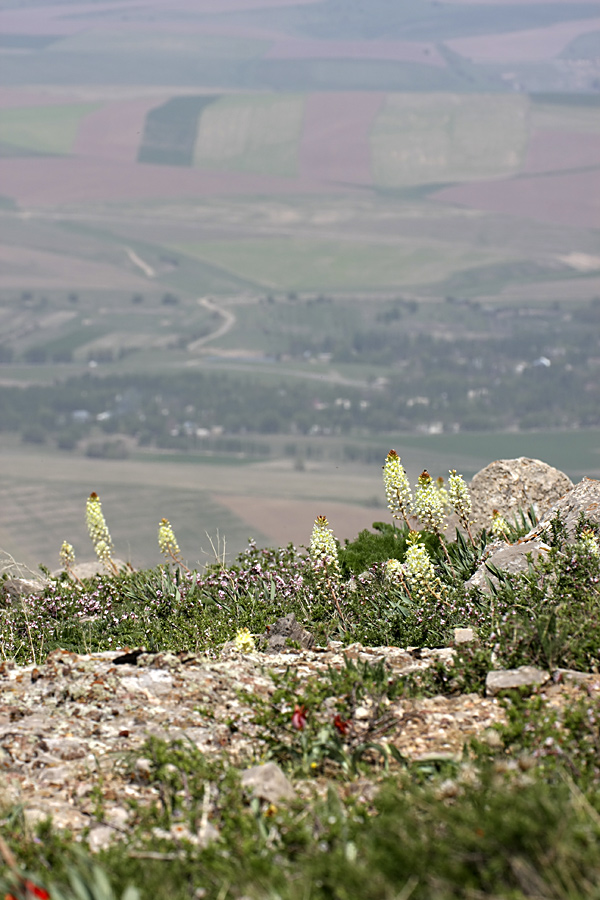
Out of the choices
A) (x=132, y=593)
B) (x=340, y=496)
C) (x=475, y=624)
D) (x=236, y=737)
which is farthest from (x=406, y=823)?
(x=340, y=496)

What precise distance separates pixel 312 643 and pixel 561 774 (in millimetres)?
5374

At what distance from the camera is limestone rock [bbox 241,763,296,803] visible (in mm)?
6664

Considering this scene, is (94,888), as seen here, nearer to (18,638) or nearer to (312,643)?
(312,643)

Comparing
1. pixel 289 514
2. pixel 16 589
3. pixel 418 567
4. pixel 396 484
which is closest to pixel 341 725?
pixel 418 567

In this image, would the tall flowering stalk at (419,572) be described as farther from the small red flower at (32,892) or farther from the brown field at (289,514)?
the brown field at (289,514)

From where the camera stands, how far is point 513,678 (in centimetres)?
810

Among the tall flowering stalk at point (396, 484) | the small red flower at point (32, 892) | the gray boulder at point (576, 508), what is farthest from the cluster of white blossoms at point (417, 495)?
the small red flower at point (32, 892)

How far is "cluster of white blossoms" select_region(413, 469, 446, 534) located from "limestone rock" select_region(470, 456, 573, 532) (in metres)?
4.36

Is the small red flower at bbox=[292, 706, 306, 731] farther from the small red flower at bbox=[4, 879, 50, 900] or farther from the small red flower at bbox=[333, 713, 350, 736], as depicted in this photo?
the small red flower at bbox=[4, 879, 50, 900]

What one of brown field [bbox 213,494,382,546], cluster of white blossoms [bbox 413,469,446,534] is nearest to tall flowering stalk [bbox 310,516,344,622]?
cluster of white blossoms [bbox 413,469,446,534]

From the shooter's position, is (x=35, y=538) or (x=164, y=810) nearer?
(x=164, y=810)

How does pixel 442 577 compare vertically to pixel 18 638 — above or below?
above

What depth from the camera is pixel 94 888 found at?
5.40 meters

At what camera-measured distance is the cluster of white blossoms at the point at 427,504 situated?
11875mm
